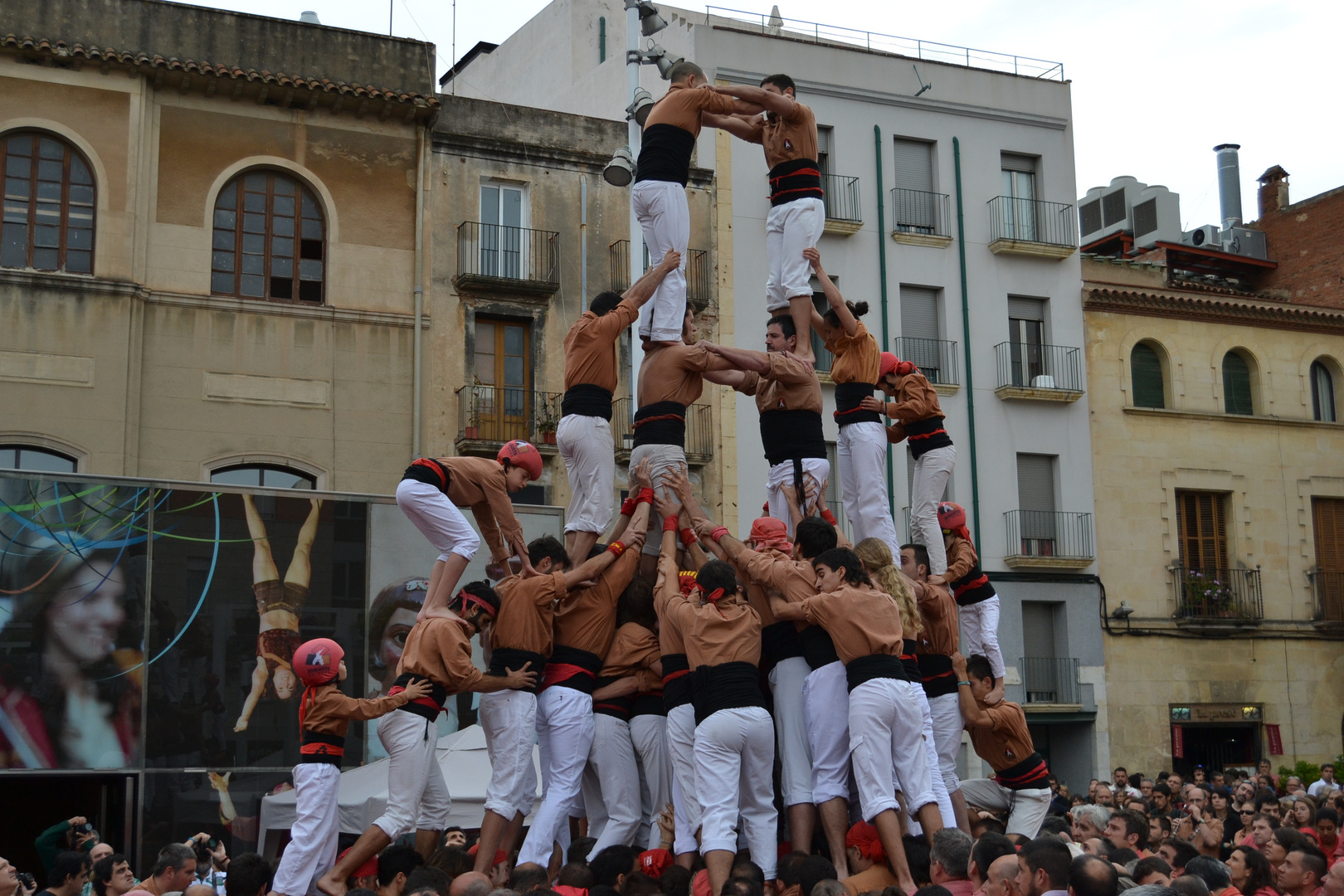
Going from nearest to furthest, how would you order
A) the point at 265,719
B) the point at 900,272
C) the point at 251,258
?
the point at 265,719 → the point at 251,258 → the point at 900,272

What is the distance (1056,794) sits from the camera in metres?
21.4

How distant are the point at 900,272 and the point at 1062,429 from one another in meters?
5.65

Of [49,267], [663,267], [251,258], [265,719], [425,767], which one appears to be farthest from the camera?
Result: [251,258]

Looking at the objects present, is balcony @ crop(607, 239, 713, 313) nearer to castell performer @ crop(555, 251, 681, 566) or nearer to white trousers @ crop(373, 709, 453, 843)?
castell performer @ crop(555, 251, 681, 566)

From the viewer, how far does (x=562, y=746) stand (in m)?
11.4

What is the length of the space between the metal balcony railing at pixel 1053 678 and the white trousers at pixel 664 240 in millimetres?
22614

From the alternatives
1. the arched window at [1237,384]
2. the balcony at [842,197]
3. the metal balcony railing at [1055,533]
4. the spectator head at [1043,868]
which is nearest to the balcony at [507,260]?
the balcony at [842,197]

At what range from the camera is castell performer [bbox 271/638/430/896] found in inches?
416

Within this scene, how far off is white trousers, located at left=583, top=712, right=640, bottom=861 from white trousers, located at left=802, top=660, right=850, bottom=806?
1610mm

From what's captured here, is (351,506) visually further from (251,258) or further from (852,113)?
(852,113)

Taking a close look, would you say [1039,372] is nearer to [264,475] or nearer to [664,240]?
[264,475]

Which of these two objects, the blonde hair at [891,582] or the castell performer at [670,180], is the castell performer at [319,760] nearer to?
the blonde hair at [891,582]

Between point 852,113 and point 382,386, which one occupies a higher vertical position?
point 852,113

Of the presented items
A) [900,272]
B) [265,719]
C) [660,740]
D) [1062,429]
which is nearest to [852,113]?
[900,272]
